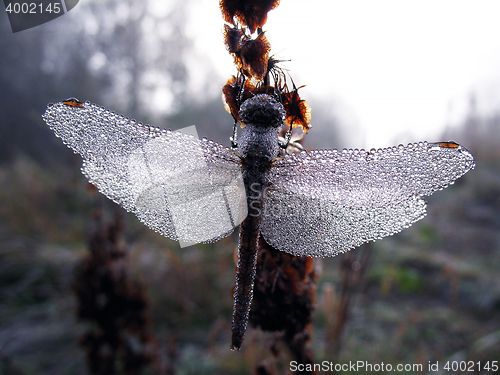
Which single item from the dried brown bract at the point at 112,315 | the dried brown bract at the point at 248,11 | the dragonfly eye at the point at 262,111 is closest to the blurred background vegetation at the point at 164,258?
the dried brown bract at the point at 112,315

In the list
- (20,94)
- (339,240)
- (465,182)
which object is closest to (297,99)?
(339,240)

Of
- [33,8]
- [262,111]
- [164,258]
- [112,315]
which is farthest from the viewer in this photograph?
[164,258]

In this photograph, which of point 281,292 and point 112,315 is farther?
point 112,315

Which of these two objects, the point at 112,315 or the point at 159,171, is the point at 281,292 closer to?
the point at 159,171

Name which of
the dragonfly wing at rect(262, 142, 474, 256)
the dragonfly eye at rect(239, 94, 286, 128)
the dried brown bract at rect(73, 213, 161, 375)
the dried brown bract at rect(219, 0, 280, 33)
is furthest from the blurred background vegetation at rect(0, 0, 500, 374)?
the dried brown bract at rect(219, 0, 280, 33)

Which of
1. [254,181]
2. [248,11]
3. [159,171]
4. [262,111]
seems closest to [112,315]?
[159,171]

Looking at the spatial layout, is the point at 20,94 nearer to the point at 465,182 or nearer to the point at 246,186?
the point at 246,186
